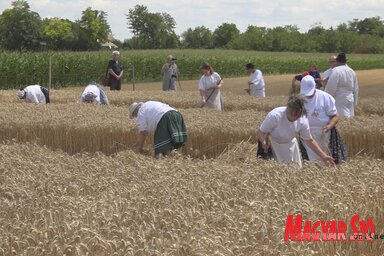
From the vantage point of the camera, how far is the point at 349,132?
1151 centimetres

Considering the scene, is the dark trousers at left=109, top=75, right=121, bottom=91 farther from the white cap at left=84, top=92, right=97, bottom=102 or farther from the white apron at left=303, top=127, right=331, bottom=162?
the white apron at left=303, top=127, right=331, bottom=162

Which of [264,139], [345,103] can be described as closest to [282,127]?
[264,139]

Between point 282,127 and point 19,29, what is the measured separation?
98.0 metres

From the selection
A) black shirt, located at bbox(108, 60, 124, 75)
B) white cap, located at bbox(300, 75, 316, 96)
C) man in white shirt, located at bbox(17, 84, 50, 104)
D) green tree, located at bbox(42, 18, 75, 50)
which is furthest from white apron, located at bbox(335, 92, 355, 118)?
green tree, located at bbox(42, 18, 75, 50)

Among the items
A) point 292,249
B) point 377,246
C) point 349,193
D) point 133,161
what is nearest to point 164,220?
point 292,249

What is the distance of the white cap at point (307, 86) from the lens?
29.0ft

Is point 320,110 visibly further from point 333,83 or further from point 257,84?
point 257,84

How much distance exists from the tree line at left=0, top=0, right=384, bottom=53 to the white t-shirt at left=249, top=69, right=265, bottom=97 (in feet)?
236

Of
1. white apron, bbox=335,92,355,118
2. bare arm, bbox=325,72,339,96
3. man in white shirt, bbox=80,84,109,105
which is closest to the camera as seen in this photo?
bare arm, bbox=325,72,339,96

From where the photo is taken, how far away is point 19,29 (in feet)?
333

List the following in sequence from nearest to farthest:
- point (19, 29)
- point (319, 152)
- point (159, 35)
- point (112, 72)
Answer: point (319, 152)
point (112, 72)
point (19, 29)
point (159, 35)

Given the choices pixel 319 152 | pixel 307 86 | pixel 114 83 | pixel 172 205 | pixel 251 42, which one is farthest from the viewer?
pixel 251 42

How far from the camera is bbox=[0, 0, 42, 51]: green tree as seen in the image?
3999 inches

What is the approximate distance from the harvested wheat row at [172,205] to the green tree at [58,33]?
10952 cm
